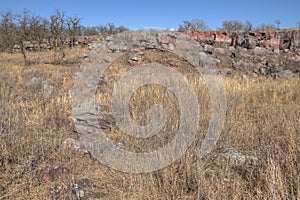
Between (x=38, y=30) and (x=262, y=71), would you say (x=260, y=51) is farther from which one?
(x=38, y=30)

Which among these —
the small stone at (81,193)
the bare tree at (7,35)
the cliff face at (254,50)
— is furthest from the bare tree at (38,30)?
the small stone at (81,193)

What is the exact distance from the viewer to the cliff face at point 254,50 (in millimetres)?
11977

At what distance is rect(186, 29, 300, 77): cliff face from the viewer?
1198 cm

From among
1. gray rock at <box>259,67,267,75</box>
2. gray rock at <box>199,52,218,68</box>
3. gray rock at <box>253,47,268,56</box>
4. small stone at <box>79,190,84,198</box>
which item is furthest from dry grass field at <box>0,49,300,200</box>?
gray rock at <box>253,47,268,56</box>

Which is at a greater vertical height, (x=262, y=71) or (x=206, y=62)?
(x=206, y=62)

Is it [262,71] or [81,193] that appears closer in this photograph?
[81,193]

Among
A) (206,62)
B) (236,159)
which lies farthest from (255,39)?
(236,159)

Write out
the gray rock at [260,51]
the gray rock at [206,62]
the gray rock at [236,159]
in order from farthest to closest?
the gray rock at [260,51] → the gray rock at [206,62] → the gray rock at [236,159]

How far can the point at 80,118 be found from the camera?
395cm

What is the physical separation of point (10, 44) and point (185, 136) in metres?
22.7

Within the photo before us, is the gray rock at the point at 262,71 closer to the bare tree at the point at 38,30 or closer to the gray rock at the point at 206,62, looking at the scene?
the gray rock at the point at 206,62

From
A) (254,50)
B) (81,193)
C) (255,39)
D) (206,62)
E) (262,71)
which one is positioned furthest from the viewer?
(255,39)

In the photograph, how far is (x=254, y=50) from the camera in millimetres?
15086

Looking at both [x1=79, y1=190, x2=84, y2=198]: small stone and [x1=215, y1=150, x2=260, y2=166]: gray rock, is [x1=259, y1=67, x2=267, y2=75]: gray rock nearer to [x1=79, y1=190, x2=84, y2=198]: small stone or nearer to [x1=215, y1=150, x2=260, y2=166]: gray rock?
[x1=215, y1=150, x2=260, y2=166]: gray rock
